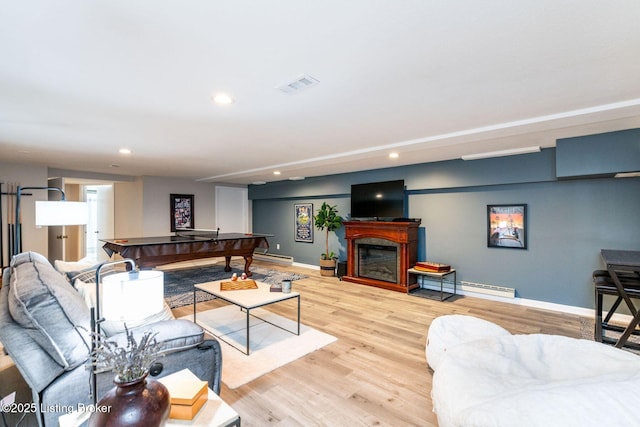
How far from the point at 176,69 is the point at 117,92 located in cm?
75

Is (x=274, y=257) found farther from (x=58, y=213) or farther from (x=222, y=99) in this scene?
(x=222, y=99)

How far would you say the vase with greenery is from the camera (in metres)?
1.01

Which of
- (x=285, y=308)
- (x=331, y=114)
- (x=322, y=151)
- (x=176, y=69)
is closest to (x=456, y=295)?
(x=285, y=308)

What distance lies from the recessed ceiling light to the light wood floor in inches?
92.3

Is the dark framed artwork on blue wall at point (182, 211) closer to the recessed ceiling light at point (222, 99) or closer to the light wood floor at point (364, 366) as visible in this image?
the light wood floor at point (364, 366)

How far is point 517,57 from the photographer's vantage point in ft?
6.09

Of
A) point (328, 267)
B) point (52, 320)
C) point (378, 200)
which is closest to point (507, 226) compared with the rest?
point (378, 200)

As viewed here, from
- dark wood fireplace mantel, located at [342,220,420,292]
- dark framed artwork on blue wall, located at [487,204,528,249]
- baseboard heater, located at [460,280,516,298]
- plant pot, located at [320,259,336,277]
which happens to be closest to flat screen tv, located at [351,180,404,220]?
dark wood fireplace mantel, located at [342,220,420,292]

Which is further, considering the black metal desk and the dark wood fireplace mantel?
the dark wood fireplace mantel

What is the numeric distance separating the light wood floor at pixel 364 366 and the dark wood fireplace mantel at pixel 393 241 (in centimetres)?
53

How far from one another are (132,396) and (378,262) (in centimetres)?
490

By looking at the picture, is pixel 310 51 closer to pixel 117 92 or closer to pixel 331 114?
pixel 331 114

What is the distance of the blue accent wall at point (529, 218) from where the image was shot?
150 inches

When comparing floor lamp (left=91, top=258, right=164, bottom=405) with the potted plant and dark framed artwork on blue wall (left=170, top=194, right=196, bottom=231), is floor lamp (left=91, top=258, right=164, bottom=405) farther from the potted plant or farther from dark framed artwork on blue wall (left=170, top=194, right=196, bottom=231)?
dark framed artwork on blue wall (left=170, top=194, right=196, bottom=231)
